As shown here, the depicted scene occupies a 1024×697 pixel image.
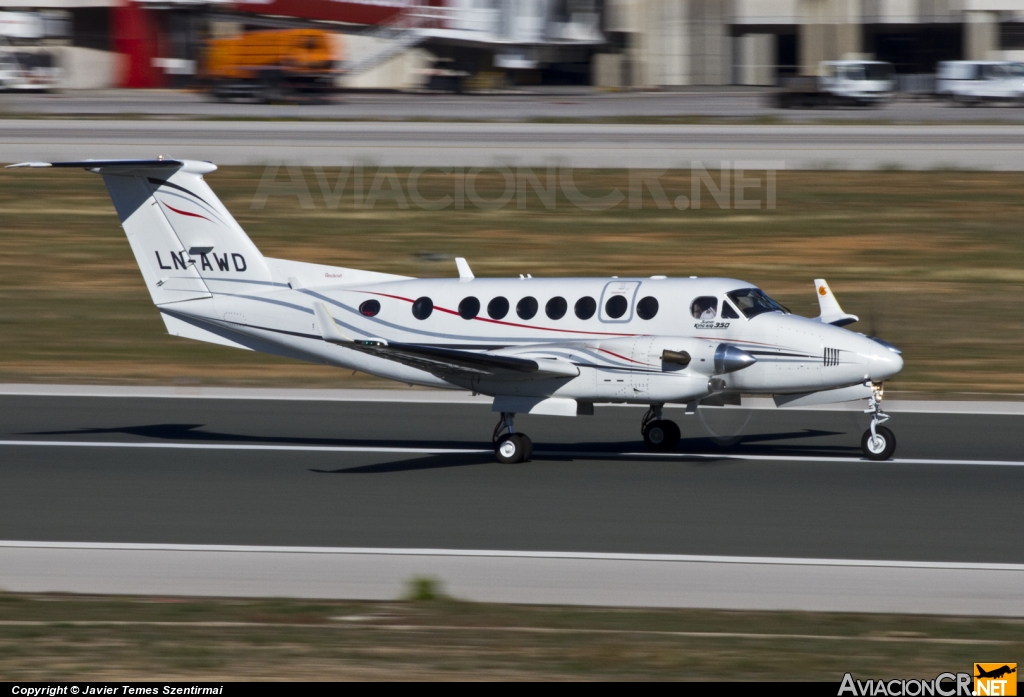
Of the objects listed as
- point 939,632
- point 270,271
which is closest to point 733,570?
point 939,632

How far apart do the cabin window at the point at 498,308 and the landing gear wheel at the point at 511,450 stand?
145cm

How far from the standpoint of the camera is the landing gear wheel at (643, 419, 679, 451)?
15141mm

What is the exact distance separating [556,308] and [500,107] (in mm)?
37251

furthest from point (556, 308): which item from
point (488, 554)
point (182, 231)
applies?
point (182, 231)

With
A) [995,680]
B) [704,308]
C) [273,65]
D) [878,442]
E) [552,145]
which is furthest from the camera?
[273,65]

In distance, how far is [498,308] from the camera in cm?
1477

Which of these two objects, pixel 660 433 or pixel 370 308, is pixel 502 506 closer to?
pixel 660 433

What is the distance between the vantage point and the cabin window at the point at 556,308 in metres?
14.5

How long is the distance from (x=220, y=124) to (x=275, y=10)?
21.6 metres

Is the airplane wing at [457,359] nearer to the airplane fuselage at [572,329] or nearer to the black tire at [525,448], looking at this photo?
the airplane fuselage at [572,329]

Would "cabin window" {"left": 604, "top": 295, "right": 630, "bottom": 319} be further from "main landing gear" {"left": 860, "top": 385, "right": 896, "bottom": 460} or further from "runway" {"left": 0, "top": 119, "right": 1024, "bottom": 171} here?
"runway" {"left": 0, "top": 119, "right": 1024, "bottom": 171}

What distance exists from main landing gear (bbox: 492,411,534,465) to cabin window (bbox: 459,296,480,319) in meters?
1.29

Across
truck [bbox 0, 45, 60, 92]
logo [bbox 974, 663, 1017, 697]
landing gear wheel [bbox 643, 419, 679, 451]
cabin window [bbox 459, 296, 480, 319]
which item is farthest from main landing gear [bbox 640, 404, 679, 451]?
truck [bbox 0, 45, 60, 92]

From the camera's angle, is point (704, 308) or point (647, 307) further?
point (647, 307)
